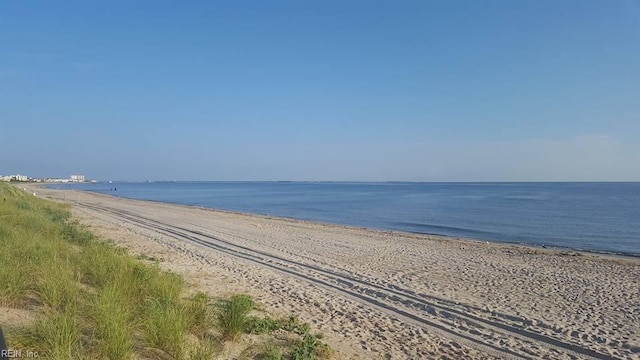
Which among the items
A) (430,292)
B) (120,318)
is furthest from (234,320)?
(430,292)

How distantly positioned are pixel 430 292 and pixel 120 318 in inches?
299

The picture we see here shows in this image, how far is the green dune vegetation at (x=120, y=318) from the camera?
179 inches

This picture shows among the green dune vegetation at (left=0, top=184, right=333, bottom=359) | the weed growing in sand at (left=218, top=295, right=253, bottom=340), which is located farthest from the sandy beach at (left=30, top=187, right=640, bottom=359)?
the weed growing in sand at (left=218, top=295, right=253, bottom=340)

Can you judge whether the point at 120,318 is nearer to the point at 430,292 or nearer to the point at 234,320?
the point at 234,320

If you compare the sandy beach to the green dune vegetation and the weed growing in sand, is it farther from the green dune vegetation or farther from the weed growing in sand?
the weed growing in sand

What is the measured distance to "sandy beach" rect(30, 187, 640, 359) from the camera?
6.84 meters

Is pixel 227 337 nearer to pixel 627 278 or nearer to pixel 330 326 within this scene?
pixel 330 326

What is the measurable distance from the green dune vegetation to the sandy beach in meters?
1.09

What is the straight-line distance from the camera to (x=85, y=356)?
436cm

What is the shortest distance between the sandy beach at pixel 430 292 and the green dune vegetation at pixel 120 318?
1.09 metres

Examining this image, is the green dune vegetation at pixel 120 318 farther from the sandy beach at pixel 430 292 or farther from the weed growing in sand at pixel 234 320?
the sandy beach at pixel 430 292

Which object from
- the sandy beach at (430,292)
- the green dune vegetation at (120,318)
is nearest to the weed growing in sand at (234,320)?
the green dune vegetation at (120,318)

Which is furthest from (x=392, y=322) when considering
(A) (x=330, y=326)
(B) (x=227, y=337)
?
(B) (x=227, y=337)

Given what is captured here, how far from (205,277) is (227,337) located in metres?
5.05
